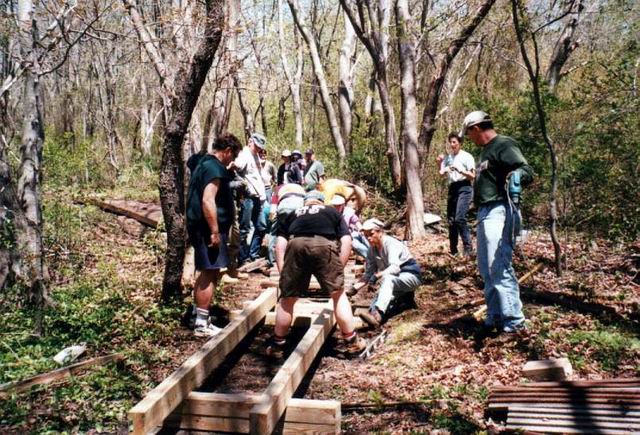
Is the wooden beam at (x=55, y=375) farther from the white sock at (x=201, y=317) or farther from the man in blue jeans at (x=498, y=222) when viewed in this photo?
the man in blue jeans at (x=498, y=222)

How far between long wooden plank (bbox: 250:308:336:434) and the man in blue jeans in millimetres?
1675

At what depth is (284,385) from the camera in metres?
3.85

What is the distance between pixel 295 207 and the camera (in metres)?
6.34

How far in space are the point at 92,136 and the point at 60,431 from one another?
20.5 m

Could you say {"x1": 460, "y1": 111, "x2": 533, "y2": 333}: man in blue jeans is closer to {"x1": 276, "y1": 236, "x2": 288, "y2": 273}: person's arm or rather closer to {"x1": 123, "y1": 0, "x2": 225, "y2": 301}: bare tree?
{"x1": 276, "y1": 236, "x2": 288, "y2": 273}: person's arm

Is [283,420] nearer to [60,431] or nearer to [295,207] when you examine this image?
[60,431]

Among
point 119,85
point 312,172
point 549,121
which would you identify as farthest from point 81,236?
point 119,85

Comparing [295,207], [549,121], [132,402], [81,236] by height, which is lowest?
[132,402]

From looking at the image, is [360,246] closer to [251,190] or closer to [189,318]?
[251,190]

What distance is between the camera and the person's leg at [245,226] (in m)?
8.66

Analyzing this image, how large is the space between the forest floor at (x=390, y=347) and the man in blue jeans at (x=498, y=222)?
11.0 inches

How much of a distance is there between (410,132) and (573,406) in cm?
700

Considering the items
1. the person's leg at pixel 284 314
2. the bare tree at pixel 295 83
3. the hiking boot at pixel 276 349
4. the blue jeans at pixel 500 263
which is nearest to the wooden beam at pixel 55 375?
the hiking boot at pixel 276 349

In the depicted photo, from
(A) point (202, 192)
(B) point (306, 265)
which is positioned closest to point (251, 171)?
(A) point (202, 192)
